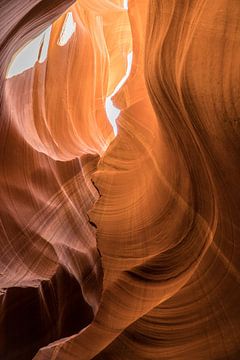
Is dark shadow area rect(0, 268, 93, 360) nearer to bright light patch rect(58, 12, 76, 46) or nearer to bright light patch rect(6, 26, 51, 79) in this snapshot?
bright light patch rect(6, 26, 51, 79)

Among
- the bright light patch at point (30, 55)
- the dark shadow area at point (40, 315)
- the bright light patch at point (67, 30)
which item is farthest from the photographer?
the bright light patch at point (67, 30)

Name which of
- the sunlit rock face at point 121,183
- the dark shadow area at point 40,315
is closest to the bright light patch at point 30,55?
the sunlit rock face at point 121,183

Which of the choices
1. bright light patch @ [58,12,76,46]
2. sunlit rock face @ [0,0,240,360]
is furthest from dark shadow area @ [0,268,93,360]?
bright light patch @ [58,12,76,46]

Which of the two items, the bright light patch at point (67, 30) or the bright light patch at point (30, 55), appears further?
the bright light patch at point (67, 30)

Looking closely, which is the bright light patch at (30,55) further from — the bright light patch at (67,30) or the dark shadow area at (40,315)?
the dark shadow area at (40,315)

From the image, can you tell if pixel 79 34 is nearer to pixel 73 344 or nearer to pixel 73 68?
pixel 73 68

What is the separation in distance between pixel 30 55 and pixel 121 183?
816 mm

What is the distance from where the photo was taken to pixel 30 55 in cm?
218

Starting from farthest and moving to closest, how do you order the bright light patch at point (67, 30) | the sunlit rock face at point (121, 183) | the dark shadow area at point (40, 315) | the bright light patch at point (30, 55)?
1. the bright light patch at point (67, 30)
2. the bright light patch at point (30, 55)
3. the dark shadow area at point (40, 315)
4. the sunlit rock face at point (121, 183)

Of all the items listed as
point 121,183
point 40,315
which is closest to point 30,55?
point 121,183

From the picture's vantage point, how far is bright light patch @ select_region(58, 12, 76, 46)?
89.3 inches

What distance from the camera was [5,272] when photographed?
1.75 m

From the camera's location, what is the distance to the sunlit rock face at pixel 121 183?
116 cm

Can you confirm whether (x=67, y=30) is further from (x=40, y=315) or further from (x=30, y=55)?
(x=40, y=315)
